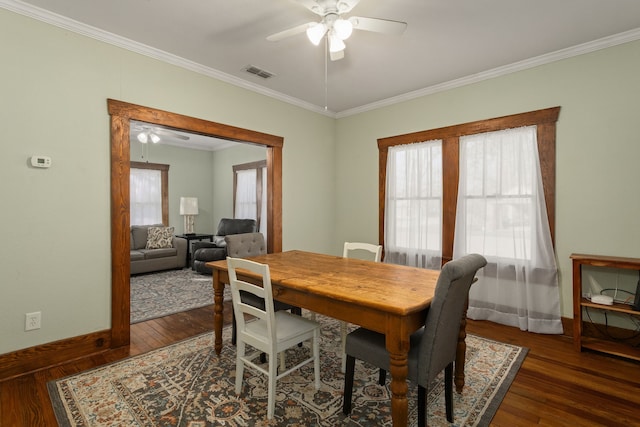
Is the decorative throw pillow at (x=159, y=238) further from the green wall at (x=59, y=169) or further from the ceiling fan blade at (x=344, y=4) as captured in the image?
the ceiling fan blade at (x=344, y=4)

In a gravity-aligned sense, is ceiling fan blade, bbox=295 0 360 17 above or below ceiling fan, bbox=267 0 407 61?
above

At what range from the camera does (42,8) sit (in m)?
2.33

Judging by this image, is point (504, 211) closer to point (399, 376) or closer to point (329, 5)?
point (399, 376)

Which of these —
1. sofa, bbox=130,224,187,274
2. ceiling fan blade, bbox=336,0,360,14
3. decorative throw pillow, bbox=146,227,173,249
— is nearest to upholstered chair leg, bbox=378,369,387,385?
ceiling fan blade, bbox=336,0,360,14

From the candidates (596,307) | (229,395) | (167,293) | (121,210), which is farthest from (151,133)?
(596,307)

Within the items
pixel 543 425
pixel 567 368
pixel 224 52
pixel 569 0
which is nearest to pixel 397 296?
pixel 543 425

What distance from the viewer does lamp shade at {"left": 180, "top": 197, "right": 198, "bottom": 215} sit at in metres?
6.83

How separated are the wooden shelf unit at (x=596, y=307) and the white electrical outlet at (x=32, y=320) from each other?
172 inches

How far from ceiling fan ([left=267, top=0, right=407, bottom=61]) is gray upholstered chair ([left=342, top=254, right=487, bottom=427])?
5.04 ft

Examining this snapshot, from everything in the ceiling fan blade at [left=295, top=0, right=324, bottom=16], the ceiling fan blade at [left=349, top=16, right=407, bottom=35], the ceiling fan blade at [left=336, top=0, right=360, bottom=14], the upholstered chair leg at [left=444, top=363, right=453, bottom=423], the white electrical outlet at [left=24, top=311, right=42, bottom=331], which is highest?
the ceiling fan blade at [left=295, top=0, right=324, bottom=16]

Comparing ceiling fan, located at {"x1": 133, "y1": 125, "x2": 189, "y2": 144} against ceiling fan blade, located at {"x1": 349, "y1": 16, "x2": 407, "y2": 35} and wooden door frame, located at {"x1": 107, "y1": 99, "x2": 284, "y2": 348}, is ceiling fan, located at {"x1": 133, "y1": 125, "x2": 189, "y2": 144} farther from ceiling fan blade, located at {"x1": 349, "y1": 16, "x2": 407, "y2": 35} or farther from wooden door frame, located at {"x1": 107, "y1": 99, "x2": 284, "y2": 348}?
ceiling fan blade, located at {"x1": 349, "y1": 16, "x2": 407, "y2": 35}

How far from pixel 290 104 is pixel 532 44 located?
2.77 meters

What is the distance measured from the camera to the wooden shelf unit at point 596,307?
2488 mm

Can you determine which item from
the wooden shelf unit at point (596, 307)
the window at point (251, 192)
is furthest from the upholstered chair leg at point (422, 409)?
the window at point (251, 192)
